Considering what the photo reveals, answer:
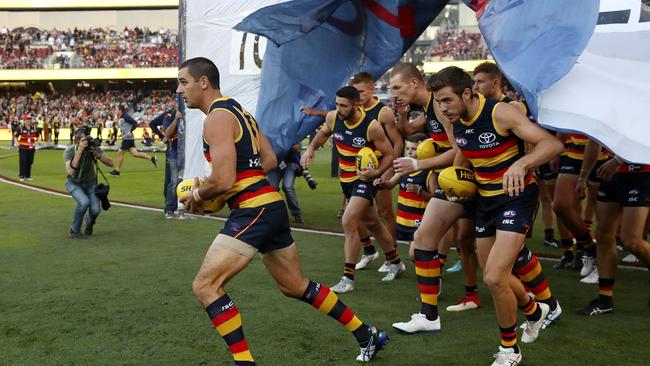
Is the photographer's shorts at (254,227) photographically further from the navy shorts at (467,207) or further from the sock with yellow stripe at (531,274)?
the sock with yellow stripe at (531,274)

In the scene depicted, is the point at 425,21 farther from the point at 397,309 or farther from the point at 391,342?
the point at 391,342

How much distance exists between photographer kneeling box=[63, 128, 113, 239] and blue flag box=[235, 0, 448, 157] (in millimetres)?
2819

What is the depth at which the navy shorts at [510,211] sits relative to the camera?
205 inches

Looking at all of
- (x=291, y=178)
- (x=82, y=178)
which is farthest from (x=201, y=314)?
(x=291, y=178)

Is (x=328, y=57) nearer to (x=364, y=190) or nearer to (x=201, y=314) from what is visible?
(x=364, y=190)

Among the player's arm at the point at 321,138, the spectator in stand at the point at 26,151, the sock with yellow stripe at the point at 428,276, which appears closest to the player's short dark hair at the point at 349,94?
the player's arm at the point at 321,138

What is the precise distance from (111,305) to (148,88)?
58175 mm

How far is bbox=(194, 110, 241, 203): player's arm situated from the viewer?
15.5 ft

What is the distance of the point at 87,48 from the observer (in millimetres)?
63156

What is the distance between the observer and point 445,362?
5.25 m

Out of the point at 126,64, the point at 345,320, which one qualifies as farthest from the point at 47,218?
the point at 126,64

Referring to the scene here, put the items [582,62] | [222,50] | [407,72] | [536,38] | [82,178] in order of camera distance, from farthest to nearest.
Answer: [222,50] < [82,178] < [407,72] < [536,38] < [582,62]

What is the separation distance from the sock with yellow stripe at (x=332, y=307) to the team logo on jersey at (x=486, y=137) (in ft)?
4.73

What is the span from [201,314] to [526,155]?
3049mm
